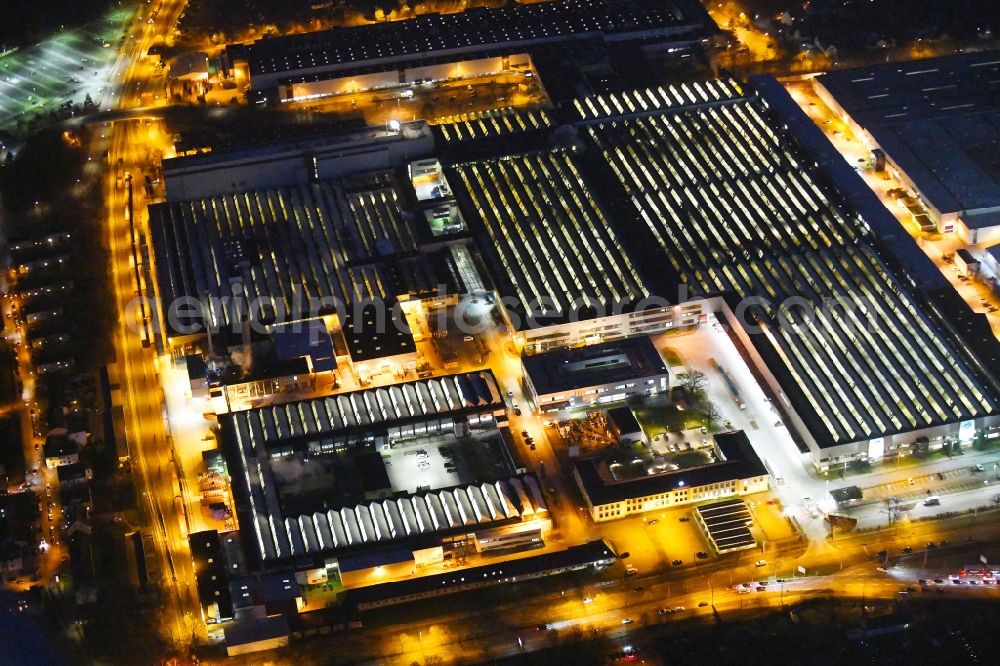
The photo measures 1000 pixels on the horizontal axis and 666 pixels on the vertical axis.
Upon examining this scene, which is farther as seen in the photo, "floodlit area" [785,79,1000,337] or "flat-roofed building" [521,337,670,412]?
"floodlit area" [785,79,1000,337]

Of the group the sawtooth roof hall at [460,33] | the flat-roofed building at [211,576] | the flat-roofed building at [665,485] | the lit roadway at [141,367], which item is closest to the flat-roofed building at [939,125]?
the sawtooth roof hall at [460,33]

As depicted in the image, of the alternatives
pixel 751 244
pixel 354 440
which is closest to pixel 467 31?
pixel 751 244

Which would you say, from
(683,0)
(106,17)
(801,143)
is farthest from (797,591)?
(106,17)

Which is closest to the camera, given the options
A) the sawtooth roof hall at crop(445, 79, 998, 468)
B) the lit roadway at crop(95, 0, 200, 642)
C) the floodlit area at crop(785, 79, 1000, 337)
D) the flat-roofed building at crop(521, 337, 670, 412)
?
the lit roadway at crop(95, 0, 200, 642)

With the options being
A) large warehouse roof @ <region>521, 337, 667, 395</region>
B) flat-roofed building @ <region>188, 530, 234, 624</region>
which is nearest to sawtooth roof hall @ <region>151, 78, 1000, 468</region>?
large warehouse roof @ <region>521, 337, 667, 395</region>

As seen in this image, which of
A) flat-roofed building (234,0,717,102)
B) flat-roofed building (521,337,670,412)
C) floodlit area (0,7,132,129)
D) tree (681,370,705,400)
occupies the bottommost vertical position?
tree (681,370,705,400)

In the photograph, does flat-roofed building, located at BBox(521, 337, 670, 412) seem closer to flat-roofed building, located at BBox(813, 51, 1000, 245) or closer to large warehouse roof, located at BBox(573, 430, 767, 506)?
large warehouse roof, located at BBox(573, 430, 767, 506)
